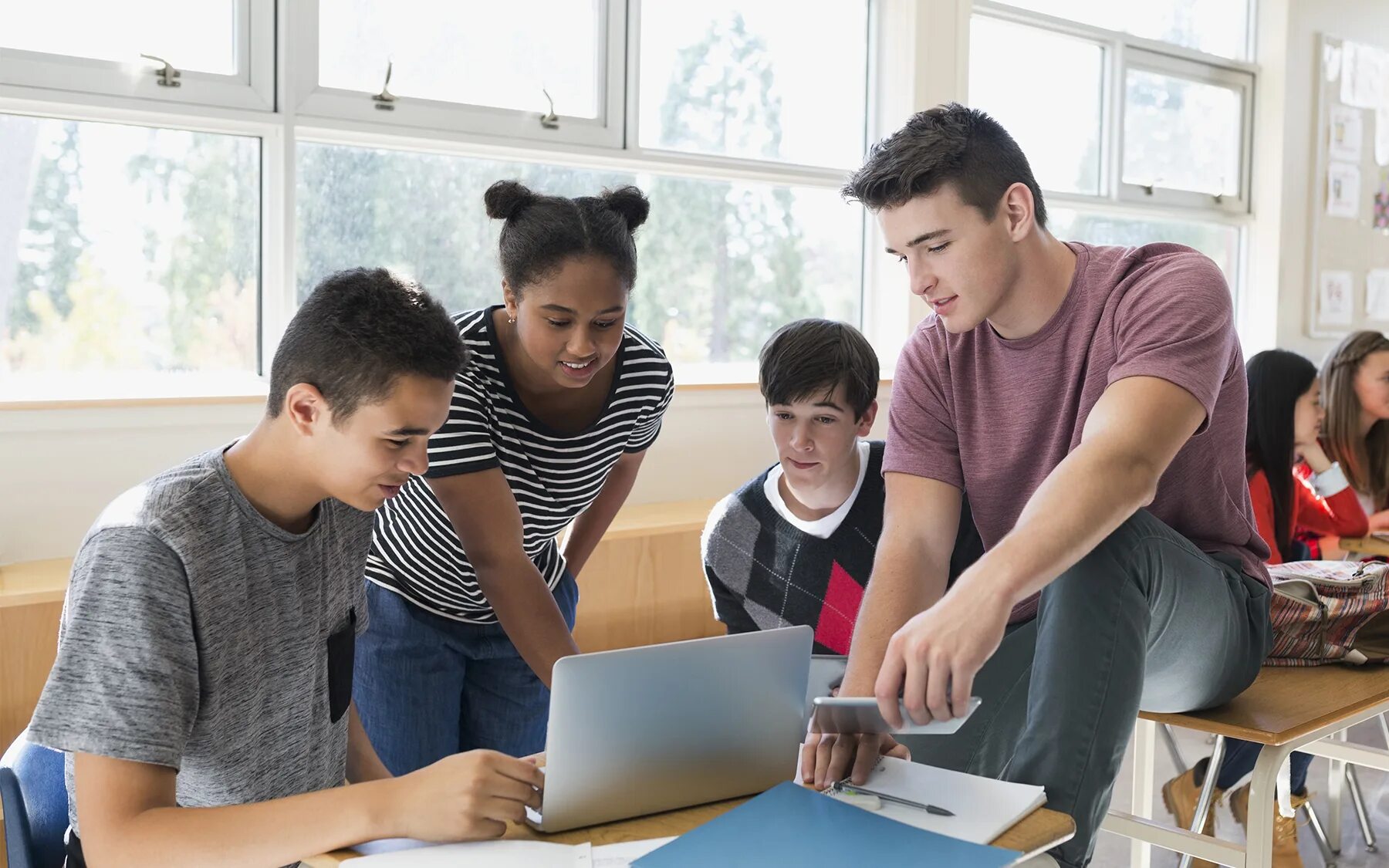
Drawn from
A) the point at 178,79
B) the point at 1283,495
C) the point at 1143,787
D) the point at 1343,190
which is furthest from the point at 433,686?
the point at 1343,190

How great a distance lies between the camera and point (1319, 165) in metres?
5.45

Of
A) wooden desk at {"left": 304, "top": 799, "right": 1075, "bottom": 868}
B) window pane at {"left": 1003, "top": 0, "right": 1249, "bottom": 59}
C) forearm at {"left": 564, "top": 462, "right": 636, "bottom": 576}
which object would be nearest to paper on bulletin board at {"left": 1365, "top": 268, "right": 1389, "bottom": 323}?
window pane at {"left": 1003, "top": 0, "right": 1249, "bottom": 59}

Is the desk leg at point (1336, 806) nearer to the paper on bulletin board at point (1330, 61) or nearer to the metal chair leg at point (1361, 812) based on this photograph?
the metal chair leg at point (1361, 812)

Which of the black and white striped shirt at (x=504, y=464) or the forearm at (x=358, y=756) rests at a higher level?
the black and white striped shirt at (x=504, y=464)

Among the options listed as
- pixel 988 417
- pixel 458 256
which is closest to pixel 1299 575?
pixel 988 417

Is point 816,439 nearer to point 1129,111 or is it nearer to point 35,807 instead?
point 35,807

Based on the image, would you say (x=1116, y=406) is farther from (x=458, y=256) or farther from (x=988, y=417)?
(x=458, y=256)

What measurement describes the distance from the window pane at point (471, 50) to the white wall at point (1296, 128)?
340cm

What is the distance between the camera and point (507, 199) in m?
1.72

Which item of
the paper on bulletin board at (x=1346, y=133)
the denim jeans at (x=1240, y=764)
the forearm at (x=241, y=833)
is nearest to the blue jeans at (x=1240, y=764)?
the denim jeans at (x=1240, y=764)

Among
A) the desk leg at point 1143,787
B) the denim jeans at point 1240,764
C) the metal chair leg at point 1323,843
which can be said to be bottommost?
the metal chair leg at point 1323,843

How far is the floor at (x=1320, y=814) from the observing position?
8.60 ft

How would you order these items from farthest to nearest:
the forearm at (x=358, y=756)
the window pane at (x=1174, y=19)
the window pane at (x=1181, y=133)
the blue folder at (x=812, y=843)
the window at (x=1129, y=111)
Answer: the window pane at (x=1181, y=133)
the window pane at (x=1174, y=19)
the window at (x=1129, y=111)
the forearm at (x=358, y=756)
the blue folder at (x=812, y=843)

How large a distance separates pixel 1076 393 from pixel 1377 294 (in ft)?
16.2
